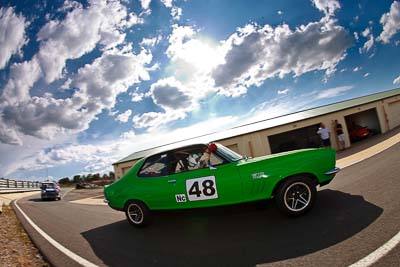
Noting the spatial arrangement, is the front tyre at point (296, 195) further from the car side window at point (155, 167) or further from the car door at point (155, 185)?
the car side window at point (155, 167)

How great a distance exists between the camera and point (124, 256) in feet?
14.9

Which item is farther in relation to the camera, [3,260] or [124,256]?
[3,260]

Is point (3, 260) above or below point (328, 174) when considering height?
below

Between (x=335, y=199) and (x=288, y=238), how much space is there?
2.09 meters

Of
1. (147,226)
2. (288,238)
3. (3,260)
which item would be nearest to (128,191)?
(147,226)

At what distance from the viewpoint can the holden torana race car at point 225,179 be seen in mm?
4681

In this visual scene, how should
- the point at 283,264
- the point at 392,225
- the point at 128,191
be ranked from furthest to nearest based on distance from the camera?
the point at 128,191, the point at 392,225, the point at 283,264

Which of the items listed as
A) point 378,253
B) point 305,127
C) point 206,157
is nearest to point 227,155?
point 206,157

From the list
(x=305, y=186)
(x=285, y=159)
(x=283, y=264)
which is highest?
(x=285, y=159)

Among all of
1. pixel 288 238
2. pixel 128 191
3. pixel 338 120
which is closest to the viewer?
pixel 288 238

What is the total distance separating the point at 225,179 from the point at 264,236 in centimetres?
119

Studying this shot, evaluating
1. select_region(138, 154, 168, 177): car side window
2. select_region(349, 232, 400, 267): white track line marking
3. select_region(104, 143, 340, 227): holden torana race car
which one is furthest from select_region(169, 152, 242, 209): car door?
select_region(349, 232, 400, 267): white track line marking

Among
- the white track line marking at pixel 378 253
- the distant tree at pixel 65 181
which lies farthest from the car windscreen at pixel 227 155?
A: the distant tree at pixel 65 181

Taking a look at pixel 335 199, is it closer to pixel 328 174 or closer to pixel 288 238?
pixel 328 174
